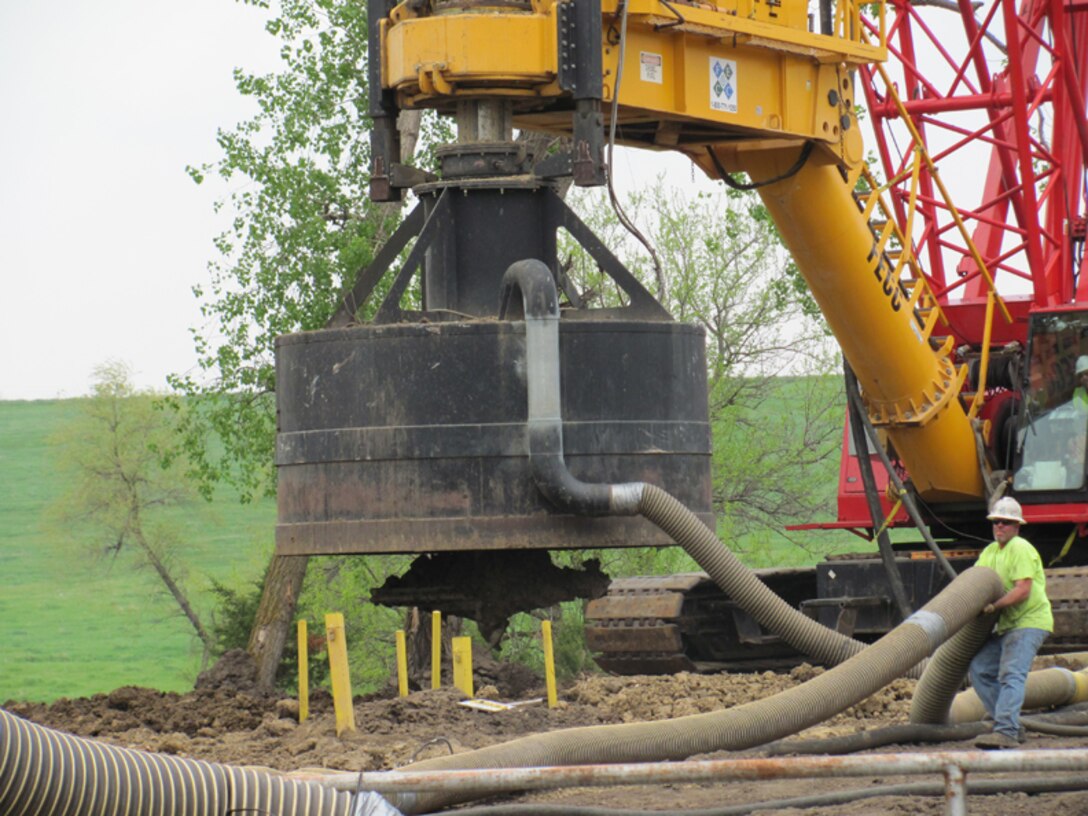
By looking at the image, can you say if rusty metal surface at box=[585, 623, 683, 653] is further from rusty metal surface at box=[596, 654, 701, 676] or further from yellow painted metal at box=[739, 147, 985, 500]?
yellow painted metal at box=[739, 147, 985, 500]

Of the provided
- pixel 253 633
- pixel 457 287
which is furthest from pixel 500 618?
pixel 253 633

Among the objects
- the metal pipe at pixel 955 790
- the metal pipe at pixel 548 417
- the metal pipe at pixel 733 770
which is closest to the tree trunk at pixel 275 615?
the metal pipe at pixel 548 417

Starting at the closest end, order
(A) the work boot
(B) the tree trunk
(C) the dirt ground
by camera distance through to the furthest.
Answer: (C) the dirt ground
(A) the work boot
(B) the tree trunk

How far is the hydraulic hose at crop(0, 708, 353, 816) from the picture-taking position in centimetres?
640

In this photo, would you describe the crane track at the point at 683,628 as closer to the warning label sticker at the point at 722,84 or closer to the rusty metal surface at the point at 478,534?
the warning label sticker at the point at 722,84

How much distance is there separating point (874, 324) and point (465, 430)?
6.50 meters

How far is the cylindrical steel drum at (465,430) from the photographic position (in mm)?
7426

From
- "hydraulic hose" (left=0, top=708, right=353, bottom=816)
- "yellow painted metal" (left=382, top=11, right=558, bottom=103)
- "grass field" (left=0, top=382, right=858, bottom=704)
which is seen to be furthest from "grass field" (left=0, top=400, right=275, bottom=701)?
"hydraulic hose" (left=0, top=708, right=353, bottom=816)

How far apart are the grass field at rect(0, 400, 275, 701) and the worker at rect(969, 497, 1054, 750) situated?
28.2 metres

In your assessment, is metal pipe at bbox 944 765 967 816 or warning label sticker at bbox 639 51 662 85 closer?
metal pipe at bbox 944 765 967 816

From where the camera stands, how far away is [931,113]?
16391 millimetres

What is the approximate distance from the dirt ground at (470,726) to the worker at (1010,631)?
244mm

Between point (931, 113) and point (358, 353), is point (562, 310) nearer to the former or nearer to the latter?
point (358, 353)

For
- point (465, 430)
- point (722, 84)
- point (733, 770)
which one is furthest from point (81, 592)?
point (733, 770)
